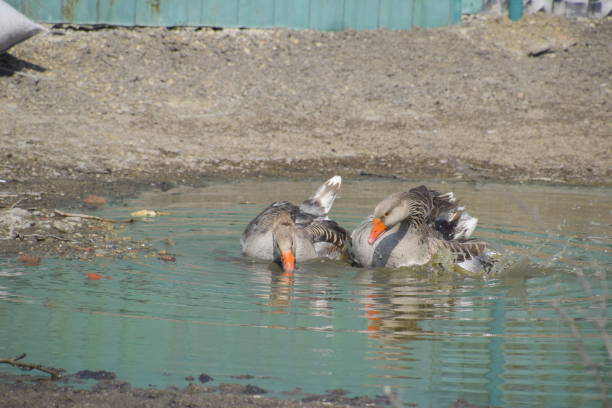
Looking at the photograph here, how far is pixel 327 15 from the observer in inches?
741

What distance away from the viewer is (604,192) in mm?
12273

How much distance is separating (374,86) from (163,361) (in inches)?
490

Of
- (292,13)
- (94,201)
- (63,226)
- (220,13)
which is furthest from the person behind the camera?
(292,13)

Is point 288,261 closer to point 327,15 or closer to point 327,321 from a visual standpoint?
point 327,321

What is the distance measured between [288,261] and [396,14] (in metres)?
12.6

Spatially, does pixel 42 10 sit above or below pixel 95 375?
above

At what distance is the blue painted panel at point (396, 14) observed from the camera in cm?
1912

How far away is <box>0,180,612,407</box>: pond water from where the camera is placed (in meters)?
4.77

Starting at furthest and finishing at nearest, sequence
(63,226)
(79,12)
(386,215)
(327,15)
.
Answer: (327,15)
(79,12)
(63,226)
(386,215)

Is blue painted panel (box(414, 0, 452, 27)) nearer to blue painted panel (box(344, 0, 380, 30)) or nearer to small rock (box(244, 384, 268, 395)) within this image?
blue painted panel (box(344, 0, 380, 30))

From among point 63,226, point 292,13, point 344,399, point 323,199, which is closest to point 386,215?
point 323,199

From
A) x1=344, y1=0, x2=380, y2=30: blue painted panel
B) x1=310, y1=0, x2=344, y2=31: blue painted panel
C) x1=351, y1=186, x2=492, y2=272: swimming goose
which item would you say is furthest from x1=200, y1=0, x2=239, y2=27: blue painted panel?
x1=351, y1=186, x2=492, y2=272: swimming goose

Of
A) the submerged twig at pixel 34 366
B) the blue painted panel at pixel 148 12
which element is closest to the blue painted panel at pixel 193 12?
the blue painted panel at pixel 148 12

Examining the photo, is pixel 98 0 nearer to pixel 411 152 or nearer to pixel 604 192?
pixel 411 152
